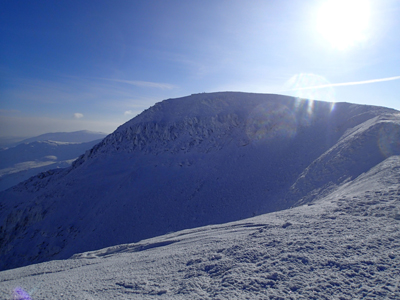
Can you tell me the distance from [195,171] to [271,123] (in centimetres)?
1009

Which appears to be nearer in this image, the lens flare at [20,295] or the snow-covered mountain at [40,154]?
the lens flare at [20,295]

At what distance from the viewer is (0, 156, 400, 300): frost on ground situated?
371 cm

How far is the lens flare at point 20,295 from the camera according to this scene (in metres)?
4.70

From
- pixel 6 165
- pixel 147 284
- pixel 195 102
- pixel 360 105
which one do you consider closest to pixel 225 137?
pixel 195 102

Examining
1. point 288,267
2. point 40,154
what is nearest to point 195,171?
point 288,267

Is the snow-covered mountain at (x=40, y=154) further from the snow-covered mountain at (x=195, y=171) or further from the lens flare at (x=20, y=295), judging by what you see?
the lens flare at (x=20, y=295)

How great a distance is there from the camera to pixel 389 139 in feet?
43.1

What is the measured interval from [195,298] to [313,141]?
20.4 meters

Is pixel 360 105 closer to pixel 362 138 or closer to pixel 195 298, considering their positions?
pixel 362 138

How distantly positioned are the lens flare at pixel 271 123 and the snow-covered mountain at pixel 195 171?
11cm

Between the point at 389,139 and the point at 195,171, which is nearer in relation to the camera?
the point at 389,139

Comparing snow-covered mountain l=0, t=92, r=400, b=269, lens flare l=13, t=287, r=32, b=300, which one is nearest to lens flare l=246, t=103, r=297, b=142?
snow-covered mountain l=0, t=92, r=400, b=269

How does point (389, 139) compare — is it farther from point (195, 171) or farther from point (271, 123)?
point (195, 171)

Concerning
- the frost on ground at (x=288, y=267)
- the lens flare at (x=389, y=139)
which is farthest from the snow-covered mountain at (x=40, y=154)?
the lens flare at (x=389, y=139)
